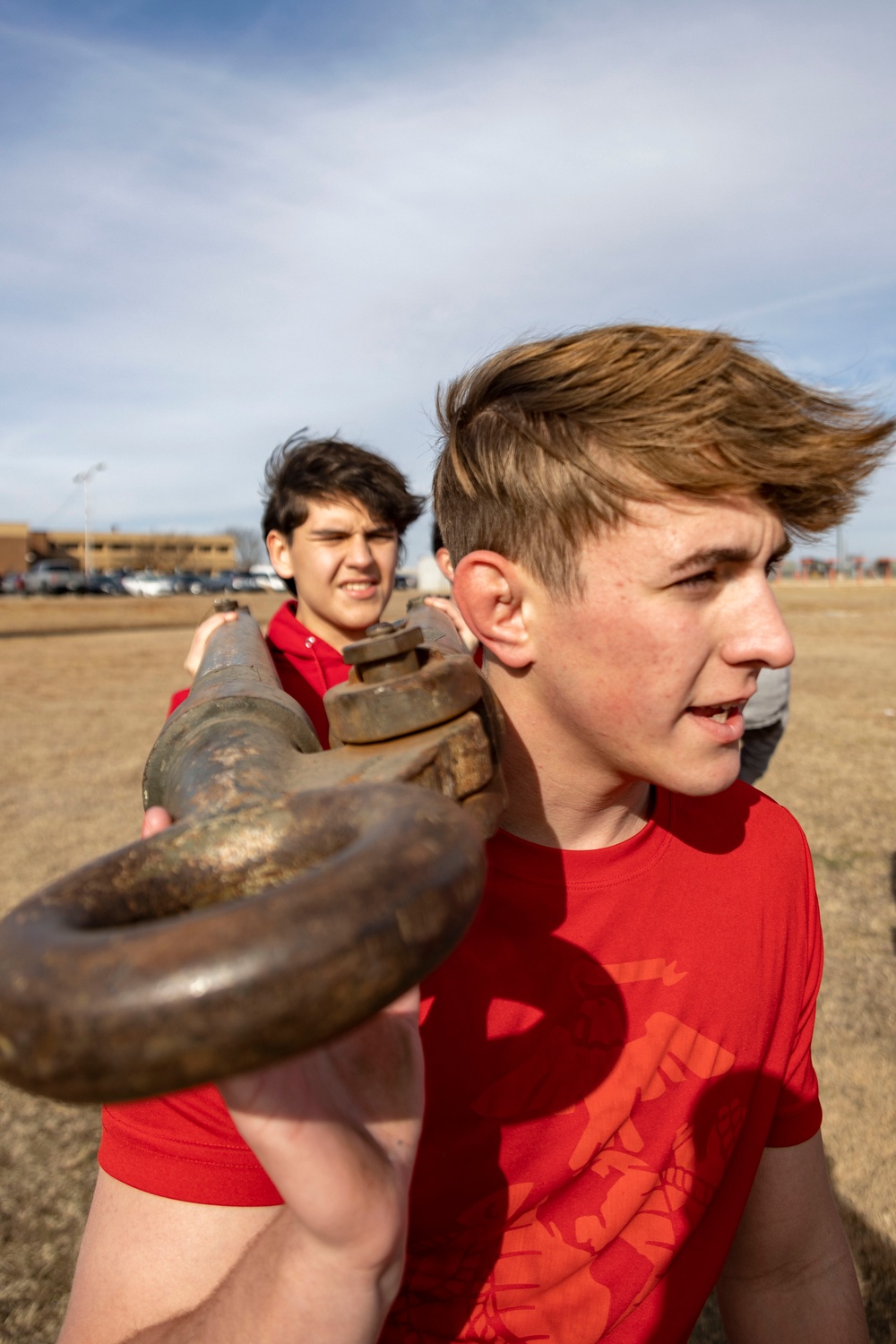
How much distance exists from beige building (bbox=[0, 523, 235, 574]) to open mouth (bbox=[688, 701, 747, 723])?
282 ft

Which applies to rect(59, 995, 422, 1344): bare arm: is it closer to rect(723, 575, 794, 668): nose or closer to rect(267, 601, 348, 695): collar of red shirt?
rect(723, 575, 794, 668): nose

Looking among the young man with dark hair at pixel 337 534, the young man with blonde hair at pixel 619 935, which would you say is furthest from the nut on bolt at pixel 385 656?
the young man with dark hair at pixel 337 534

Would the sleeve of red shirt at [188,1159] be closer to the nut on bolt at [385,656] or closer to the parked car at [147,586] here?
the nut on bolt at [385,656]

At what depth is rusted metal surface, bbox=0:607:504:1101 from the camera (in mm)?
664

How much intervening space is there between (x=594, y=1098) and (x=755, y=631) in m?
0.88

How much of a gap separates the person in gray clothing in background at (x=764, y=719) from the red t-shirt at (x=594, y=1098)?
9.60ft

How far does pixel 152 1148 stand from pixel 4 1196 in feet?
7.82

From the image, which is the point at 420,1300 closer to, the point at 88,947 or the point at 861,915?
the point at 88,947

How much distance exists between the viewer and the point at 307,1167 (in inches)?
35.7

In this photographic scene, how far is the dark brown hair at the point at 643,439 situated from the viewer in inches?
62.1

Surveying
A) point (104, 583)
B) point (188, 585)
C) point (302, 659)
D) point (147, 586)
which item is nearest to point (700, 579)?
point (302, 659)

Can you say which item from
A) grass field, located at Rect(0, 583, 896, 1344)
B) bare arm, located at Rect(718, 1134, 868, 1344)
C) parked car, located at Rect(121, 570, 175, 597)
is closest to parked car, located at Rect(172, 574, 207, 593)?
parked car, located at Rect(121, 570, 175, 597)

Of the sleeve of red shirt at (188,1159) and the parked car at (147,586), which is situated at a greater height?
the sleeve of red shirt at (188,1159)

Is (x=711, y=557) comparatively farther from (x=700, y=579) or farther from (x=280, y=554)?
(x=280, y=554)
